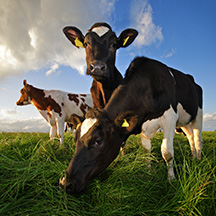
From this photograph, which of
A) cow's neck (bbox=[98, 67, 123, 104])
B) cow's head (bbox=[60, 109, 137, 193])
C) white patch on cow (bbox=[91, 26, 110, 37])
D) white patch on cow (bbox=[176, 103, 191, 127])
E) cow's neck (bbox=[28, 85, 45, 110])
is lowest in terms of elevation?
cow's head (bbox=[60, 109, 137, 193])

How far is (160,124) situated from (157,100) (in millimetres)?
474

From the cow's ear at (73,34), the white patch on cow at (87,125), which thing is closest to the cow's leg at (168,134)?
the white patch on cow at (87,125)

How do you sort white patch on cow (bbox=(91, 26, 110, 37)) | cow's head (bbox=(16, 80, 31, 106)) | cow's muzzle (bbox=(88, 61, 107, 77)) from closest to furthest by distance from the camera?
1. cow's muzzle (bbox=(88, 61, 107, 77))
2. white patch on cow (bbox=(91, 26, 110, 37))
3. cow's head (bbox=(16, 80, 31, 106))

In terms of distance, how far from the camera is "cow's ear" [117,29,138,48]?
5.10 metres

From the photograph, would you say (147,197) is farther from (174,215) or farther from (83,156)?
(83,156)

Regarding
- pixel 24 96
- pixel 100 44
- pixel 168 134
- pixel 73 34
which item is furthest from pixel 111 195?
pixel 24 96

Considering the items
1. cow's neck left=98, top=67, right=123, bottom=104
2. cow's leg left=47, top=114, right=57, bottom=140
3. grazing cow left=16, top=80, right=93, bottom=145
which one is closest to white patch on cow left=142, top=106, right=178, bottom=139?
cow's neck left=98, top=67, right=123, bottom=104

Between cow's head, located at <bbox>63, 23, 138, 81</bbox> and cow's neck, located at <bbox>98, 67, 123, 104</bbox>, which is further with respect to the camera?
cow's neck, located at <bbox>98, 67, 123, 104</bbox>

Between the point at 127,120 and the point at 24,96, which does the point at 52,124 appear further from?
the point at 127,120

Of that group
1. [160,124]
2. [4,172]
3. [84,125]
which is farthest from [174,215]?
[4,172]

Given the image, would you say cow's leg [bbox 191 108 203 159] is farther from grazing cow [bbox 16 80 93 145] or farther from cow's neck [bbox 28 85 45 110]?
cow's neck [bbox 28 85 45 110]

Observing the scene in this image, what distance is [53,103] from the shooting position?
9109mm

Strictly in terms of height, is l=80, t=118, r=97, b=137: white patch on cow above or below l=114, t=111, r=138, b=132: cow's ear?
below

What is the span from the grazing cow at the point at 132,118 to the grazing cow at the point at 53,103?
220 inches
